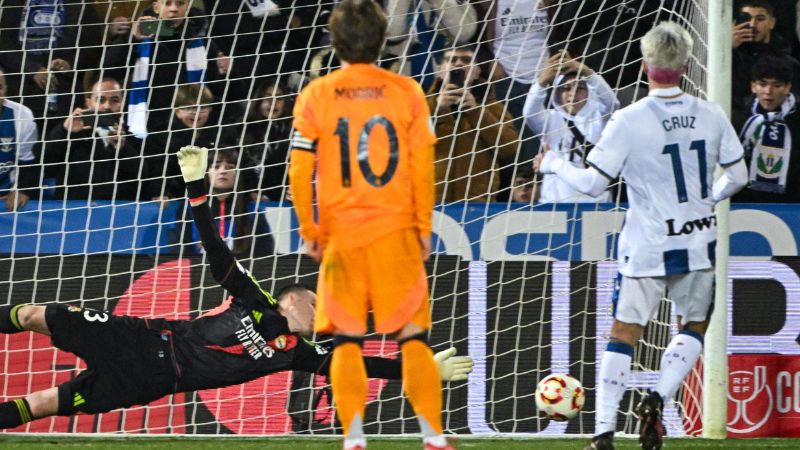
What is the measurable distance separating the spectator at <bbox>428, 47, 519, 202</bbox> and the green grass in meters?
1.54

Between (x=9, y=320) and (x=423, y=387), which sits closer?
(x=423, y=387)

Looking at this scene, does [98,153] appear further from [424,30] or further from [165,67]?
[424,30]

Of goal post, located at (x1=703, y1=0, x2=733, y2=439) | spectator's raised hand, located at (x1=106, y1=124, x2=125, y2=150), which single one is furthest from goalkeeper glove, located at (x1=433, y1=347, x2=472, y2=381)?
spectator's raised hand, located at (x1=106, y1=124, x2=125, y2=150)

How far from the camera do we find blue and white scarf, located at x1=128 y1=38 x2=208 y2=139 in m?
7.91

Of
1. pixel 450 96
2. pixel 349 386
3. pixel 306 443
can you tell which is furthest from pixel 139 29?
pixel 349 386

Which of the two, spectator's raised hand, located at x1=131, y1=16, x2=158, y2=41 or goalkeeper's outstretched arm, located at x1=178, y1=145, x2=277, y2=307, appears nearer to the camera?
goalkeeper's outstretched arm, located at x1=178, y1=145, x2=277, y2=307

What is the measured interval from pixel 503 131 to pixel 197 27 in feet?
6.30

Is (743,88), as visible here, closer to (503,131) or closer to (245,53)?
(503,131)

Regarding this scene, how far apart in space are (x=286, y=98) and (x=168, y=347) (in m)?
1.91

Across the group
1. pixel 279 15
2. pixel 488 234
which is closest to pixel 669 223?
pixel 488 234

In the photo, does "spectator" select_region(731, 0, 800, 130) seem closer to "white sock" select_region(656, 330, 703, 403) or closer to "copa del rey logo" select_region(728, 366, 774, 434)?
"copa del rey logo" select_region(728, 366, 774, 434)

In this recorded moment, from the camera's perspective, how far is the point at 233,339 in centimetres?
674

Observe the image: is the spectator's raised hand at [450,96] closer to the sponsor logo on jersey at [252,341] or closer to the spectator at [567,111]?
the spectator at [567,111]

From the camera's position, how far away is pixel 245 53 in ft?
27.0
